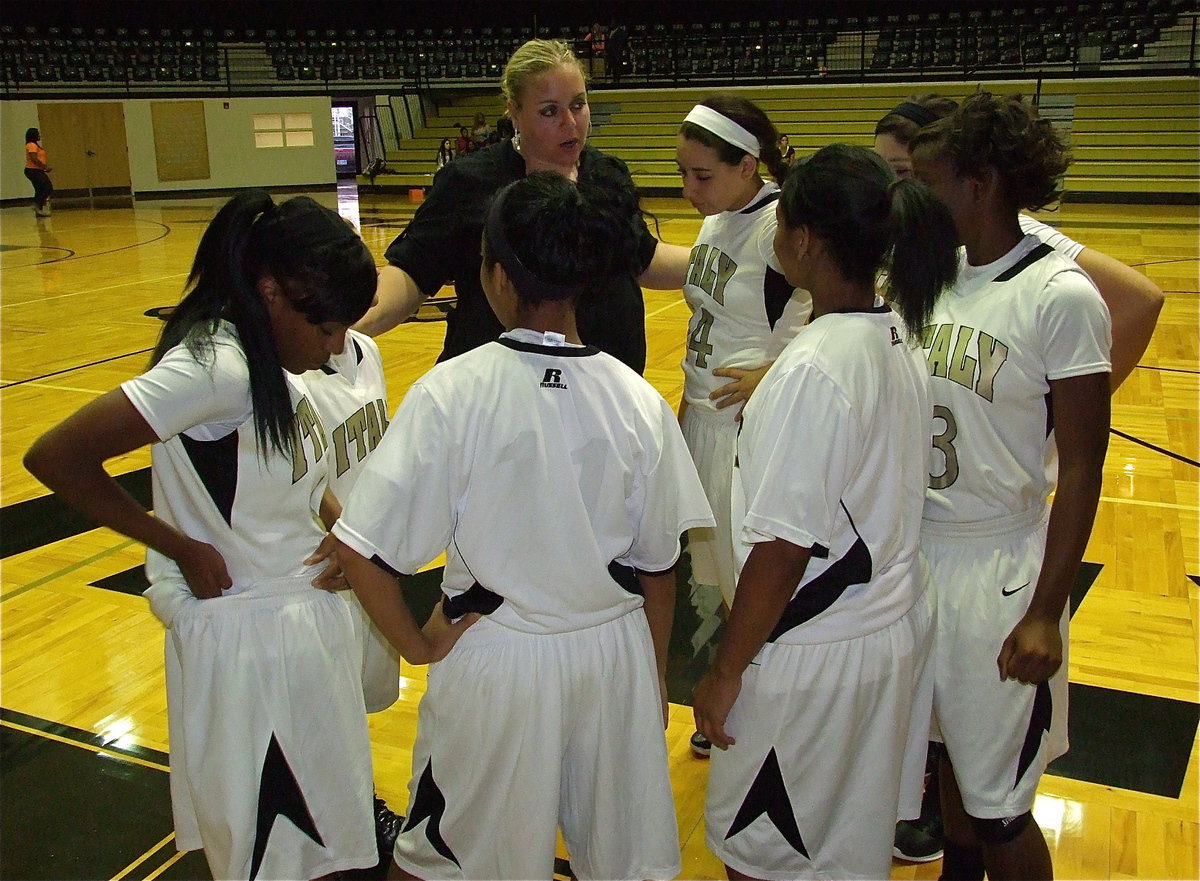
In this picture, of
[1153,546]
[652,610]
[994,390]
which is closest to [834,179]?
[994,390]

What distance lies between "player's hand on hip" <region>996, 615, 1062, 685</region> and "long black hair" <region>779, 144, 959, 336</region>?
57 cm

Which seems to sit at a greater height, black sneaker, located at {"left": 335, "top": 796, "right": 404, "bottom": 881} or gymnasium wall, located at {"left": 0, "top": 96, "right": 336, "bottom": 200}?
gymnasium wall, located at {"left": 0, "top": 96, "right": 336, "bottom": 200}

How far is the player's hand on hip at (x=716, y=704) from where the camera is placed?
1.64 metres

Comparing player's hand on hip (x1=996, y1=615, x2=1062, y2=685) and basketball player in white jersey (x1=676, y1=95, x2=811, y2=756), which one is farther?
basketball player in white jersey (x1=676, y1=95, x2=811, y2=756)

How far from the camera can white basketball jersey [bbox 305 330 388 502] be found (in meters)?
1.93

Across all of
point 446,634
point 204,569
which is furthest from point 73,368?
point 446,634

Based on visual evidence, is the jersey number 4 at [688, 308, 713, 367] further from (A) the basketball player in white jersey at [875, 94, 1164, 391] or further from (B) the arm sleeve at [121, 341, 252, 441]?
(B) the arm sleeve at [121, 341, 252, 441]

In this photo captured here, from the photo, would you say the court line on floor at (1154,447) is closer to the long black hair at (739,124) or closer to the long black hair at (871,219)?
the long black hair at (739,124)

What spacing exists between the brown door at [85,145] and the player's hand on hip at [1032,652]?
22354mm

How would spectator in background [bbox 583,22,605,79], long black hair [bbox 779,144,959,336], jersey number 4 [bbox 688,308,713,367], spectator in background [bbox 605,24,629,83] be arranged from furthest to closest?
spectator in background [bbox 605,24,629,83]
spectator in background [bbox 583,22,605,79]
jersey number 4 [bbox 688,308,713,367]
long black hair [bbox 779,144,959,336]

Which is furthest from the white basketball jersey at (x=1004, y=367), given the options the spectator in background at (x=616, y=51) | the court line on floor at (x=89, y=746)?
the spectator in background at (x=616, y=51)

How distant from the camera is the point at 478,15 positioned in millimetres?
23016

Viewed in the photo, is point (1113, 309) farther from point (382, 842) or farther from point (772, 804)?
point (382, 842)

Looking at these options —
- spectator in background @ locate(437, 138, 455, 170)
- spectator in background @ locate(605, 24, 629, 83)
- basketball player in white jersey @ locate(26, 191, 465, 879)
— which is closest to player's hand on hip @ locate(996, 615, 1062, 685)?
basketball player in white jersey @ locate(26, 191, 465, 879)
